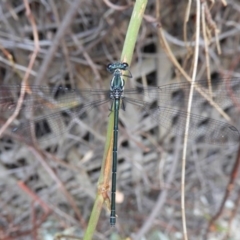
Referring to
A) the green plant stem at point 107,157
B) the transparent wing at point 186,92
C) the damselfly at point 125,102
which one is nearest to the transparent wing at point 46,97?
the damselfly at point 125,102

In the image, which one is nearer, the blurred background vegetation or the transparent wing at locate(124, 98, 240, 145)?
the transparent wing at locate(124, 98, 240, 145)

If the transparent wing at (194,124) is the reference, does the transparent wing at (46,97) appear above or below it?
above

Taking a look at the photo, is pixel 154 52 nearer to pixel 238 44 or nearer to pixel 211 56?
pixel 211 56

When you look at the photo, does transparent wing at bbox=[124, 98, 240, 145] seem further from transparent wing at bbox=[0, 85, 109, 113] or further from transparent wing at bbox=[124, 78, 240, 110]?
transparent wing at bbox=[0, 85, 109, 113]

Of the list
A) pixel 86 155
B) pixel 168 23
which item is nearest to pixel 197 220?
pixel 86 155

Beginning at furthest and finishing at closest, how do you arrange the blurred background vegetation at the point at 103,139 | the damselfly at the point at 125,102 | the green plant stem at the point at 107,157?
the blurred background vegetation at the point at 103,139
the damselfly at the point at 125,102
the green plant stem at the point at 107,157

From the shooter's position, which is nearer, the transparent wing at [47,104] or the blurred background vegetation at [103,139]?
the transparent wing at [47,104]

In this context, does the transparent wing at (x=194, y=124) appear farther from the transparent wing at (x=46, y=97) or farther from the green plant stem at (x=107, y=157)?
the green plant stem at (x=107, y=157)

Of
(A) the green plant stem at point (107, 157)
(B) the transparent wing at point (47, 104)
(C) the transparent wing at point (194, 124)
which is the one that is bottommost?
(A) the green plant stem at point (107, 157)

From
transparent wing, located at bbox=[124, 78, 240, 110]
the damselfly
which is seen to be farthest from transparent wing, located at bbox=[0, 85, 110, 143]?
transparent wing, located at bbox=[124, 78, 240, 110]
